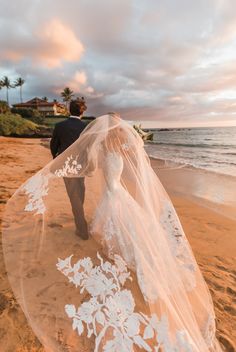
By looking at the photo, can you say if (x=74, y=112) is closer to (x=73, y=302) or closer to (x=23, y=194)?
(x=23, y=194)

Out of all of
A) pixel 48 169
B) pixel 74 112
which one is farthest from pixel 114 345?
pixel 74 112

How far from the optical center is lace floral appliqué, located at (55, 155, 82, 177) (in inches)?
120

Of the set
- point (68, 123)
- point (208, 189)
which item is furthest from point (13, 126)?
point (68, 123)

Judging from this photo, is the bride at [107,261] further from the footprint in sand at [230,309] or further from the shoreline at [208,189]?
the shoreline at [208,189]

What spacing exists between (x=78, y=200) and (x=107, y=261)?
51.2 inches

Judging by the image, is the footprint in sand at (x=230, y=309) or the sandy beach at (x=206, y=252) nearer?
the sandy beach at (x=206, y=252)

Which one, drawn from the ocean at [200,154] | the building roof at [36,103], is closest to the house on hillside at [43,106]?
the building roof at [36,103]

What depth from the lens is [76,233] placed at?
3525 mm

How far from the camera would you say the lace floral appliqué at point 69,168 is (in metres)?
3.05

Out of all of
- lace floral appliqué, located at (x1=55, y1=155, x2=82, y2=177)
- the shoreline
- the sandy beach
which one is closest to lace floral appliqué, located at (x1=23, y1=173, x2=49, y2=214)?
lace floral appliqué, located at (x1=55, y1=155, x2=82, y2=177)

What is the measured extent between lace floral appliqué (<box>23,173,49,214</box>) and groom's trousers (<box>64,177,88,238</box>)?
344 mm

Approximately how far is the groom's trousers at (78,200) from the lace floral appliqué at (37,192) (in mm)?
344

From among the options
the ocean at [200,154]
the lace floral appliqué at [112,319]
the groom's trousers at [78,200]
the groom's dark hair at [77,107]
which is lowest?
the ocean at [200,154]

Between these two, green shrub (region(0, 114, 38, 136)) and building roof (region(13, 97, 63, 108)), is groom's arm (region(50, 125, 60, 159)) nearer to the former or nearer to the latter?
green shrub (region(0, 114, 38, 136))
